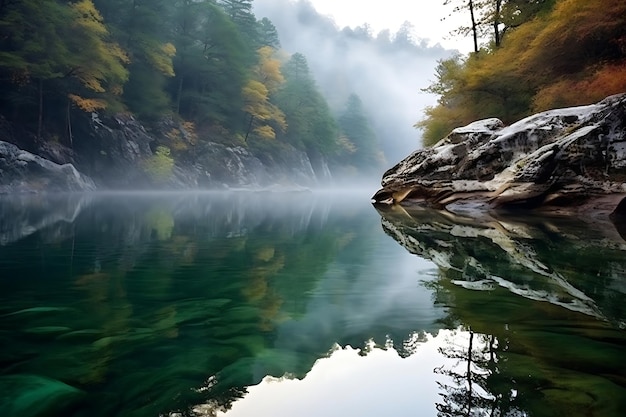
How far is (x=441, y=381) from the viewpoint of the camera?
5.15 feet

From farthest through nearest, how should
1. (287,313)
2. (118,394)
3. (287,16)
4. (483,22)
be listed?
(287,16) < (483,22) < (287,313) < (118,394)

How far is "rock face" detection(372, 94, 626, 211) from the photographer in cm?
885

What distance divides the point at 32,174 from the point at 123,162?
5.97m

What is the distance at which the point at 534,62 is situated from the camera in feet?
48.7

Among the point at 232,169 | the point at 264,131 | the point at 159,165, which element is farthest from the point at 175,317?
the point at 264,131

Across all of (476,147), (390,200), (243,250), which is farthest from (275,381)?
(390,200)

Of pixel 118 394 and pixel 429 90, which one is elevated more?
pixel 429 90

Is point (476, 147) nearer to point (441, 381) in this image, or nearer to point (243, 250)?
point (243, 250)

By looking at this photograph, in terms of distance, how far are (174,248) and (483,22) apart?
64.5 ft

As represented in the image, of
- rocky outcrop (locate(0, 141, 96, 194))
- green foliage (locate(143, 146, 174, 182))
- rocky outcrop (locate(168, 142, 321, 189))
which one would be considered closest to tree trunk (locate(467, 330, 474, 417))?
rocky outcrop (locate(0, 141, 96, 194))

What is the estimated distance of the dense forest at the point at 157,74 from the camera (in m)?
19.0

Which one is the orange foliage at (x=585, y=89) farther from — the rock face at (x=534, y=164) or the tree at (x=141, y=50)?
the tree at (x=141, y=50)

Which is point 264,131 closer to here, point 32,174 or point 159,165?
point 159,165

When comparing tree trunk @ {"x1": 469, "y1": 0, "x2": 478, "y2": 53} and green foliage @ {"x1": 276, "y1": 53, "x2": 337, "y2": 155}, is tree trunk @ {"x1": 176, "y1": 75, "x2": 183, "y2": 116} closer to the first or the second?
green foliage @ {"x1": 276, "y1": 53, "x2": 337, "y2": 155}
